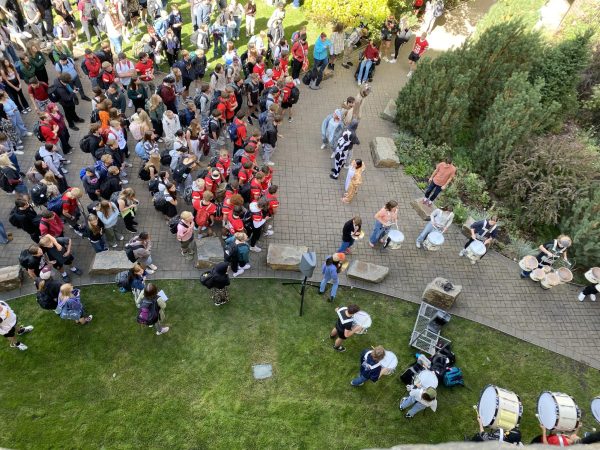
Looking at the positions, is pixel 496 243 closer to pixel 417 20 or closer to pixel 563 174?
pixel 563 174

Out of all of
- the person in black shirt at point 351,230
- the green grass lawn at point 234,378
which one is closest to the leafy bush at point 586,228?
the green grass lawn at point 234,378

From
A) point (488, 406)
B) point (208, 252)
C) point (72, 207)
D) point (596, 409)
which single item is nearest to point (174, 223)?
Result: point (208, 252)

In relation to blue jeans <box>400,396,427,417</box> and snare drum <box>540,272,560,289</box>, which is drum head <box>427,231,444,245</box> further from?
blue jeans <box>400,396,427,417</box>

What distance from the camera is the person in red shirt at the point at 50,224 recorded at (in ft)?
29.0

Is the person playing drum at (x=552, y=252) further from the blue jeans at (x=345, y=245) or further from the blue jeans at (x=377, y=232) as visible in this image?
the blue jeans at (x=345, y=245)

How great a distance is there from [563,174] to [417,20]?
10413 mm

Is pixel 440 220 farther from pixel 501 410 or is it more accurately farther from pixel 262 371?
pixel 262 371

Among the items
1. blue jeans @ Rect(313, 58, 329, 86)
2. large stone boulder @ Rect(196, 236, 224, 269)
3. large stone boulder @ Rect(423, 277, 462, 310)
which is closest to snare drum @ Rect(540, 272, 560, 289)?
large stone boulder @ Rect(423, 277, 462, 310)

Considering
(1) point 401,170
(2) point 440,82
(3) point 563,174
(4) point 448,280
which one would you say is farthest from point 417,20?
(4) point 448,280

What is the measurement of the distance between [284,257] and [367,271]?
200cm

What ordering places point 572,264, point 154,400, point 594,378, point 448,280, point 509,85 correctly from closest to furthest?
point 154,400 → point 594,378 → point 448,280 → point 572,264 → point 509,85

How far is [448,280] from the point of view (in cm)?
1080

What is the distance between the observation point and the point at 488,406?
7473 mm

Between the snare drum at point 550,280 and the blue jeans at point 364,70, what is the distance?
9608 mm
